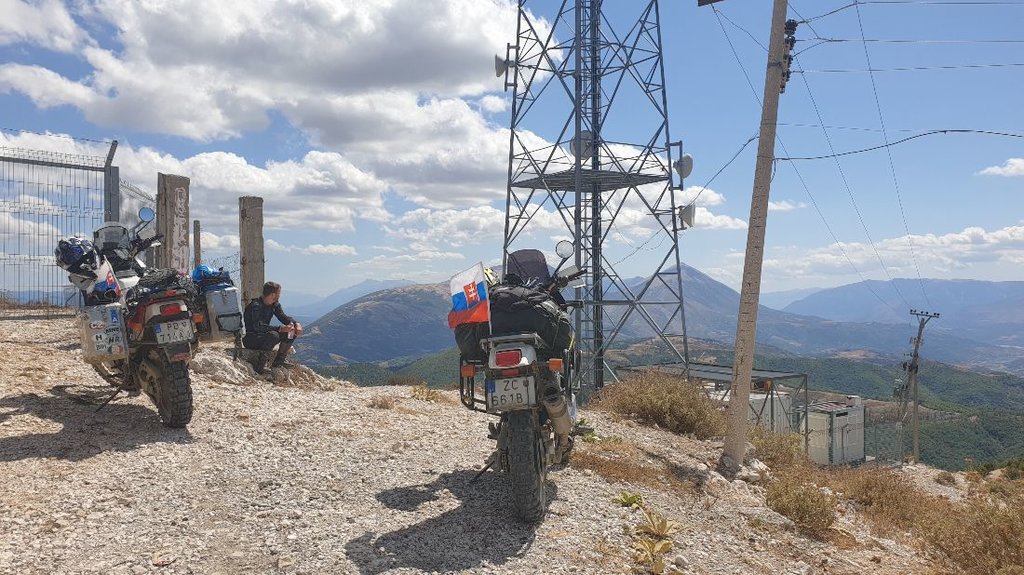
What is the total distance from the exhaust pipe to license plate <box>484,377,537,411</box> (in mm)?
402

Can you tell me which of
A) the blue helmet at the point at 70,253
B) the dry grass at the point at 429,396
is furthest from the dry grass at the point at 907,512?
the blue helmet at the point at 70,253

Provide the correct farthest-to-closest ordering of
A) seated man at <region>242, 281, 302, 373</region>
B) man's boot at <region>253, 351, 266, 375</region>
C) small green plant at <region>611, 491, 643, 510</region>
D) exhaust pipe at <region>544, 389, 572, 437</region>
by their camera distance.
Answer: man's boot at <region>253, 351, 266, 375</region>
seated man at <region>242, 281, 302, 373</region>
small green plant at <region>611, 491, 643, 510</region>
exhaust pipe at <region>544, 389, 572, 437</region>

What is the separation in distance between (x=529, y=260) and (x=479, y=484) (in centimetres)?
229

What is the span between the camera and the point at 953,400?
156250mm

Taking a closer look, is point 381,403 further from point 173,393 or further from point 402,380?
point 402,380

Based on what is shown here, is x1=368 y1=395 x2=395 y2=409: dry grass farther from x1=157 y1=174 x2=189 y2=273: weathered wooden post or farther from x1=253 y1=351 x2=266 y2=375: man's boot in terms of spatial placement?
x1=157 y1=174 x2=189 y2=273: weathered wooden post

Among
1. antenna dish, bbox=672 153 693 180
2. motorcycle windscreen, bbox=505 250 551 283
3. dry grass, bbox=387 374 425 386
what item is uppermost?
antenna dish, bbox=672 153 693 180

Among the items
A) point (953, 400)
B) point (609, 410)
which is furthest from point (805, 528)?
point (953, 400)

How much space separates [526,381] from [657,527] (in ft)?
5.98

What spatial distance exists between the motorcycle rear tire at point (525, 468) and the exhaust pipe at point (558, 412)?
28cm

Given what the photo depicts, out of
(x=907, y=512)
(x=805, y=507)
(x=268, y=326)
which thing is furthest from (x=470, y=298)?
(x=907, y=512)

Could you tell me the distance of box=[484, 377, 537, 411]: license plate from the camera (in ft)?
18.7

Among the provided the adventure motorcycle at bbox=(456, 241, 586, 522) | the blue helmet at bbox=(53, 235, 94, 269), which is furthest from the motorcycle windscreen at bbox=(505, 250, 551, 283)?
the blue helmet at bbox=(53, 235, 94, 269)

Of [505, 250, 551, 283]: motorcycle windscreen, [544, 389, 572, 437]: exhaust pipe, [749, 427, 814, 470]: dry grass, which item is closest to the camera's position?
[544, 389, 572, 437]: exhaust pipe
